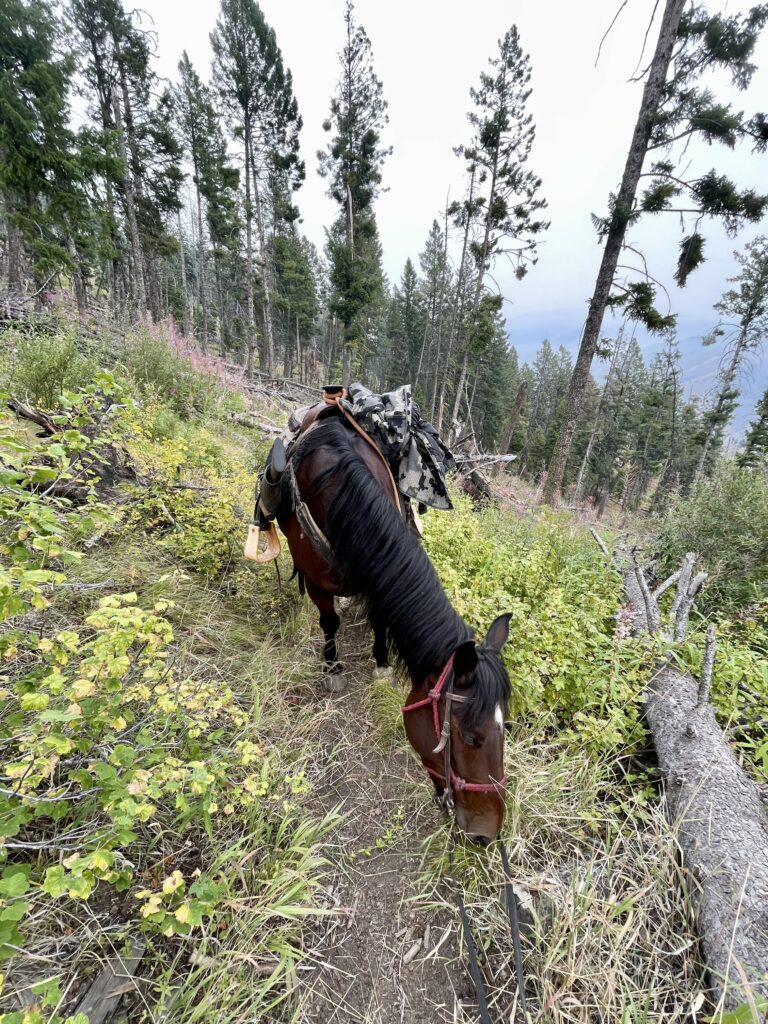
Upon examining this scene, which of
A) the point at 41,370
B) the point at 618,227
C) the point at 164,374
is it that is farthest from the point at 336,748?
the point at 618,227

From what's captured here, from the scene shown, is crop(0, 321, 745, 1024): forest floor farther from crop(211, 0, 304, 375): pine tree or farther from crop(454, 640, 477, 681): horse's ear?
crop(211, 0, 304, 375): pine tree

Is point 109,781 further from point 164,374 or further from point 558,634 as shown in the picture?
point 164,374

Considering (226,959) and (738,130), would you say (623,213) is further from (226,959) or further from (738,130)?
(226,959)

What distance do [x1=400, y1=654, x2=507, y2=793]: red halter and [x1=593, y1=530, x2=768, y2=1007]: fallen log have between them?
89 cm

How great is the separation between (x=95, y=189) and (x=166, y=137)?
8692 mm

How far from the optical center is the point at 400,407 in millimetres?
3266

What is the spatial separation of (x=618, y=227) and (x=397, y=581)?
8166mm

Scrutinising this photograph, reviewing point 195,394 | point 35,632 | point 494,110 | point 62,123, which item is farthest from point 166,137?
point 35,632

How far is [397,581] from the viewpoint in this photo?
79.0 inches

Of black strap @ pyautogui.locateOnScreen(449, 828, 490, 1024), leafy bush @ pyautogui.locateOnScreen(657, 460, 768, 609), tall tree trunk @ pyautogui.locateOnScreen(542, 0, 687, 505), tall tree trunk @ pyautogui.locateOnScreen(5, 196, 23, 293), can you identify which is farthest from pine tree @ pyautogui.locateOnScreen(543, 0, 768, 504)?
tall tree trunk @ pyautogui.locateOnScreen(5, 196, 23, 293)

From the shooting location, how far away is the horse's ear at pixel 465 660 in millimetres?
1596

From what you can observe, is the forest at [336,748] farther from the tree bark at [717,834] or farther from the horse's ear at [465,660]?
the horse's ear at [465,660]

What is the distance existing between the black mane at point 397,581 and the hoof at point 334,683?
1.18 meters

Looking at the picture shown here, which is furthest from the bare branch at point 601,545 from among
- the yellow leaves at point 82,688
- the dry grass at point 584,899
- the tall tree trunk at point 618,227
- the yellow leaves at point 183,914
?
the yellow leaves at point 82,688
